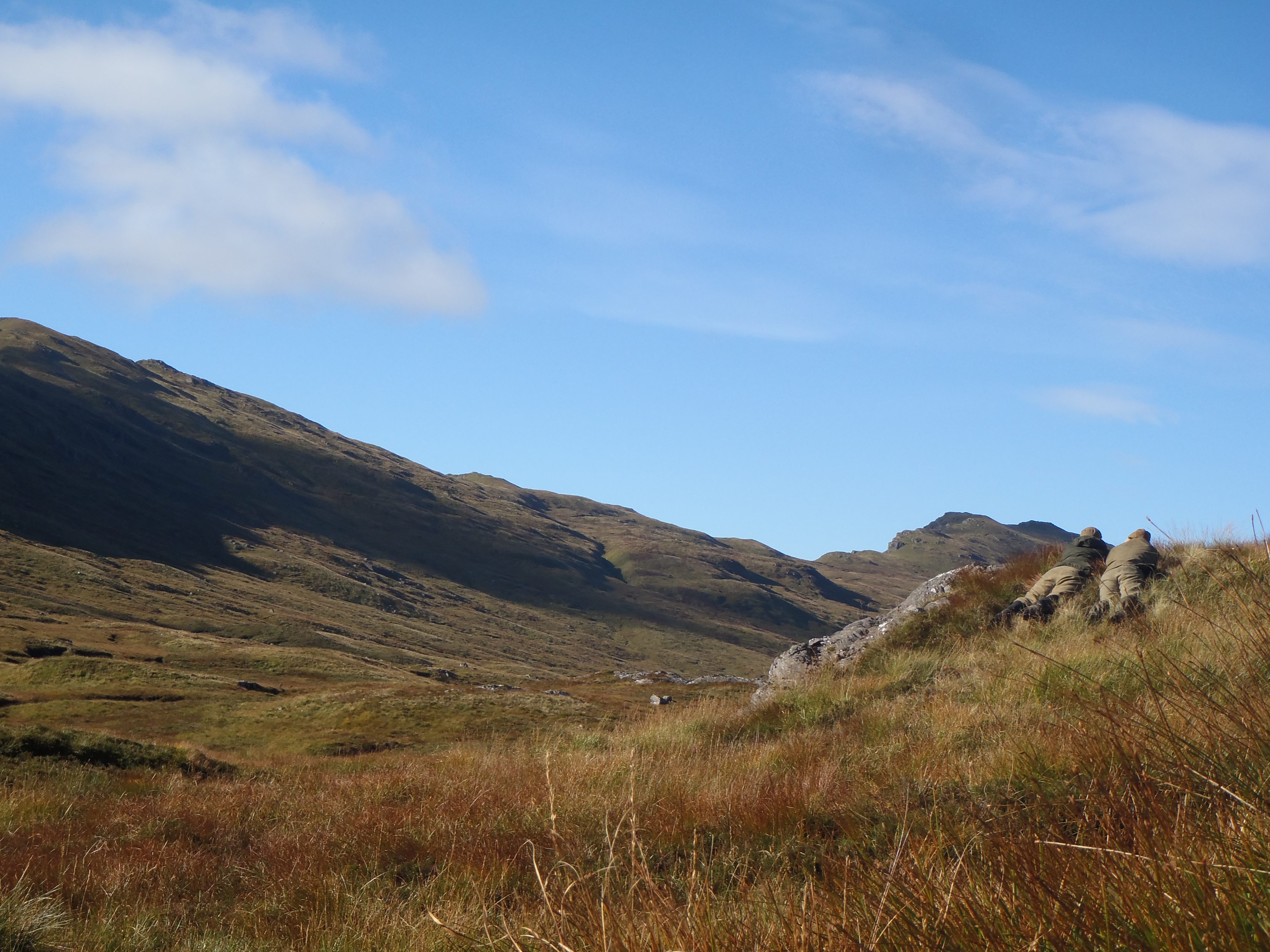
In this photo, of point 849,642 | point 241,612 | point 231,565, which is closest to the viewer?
point 849,642

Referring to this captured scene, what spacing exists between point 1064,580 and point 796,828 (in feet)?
34.8

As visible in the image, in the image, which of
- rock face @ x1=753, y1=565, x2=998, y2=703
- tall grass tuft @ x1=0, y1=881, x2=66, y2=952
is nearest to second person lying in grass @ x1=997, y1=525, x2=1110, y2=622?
rock face @ x1=753, y1=565, x2=998, y2=703

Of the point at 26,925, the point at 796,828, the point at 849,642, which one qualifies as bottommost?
the point at 26,925

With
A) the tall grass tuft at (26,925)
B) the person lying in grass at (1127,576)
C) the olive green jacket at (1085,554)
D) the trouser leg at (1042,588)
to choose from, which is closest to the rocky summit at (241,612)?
the trouser leg at (1042,588)

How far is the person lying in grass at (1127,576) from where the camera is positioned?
12266mm

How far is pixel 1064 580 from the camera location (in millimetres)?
14617

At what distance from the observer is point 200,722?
3688cm

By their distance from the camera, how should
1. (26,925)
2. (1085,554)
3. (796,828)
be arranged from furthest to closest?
(1085,554), (796,828), (26,925)

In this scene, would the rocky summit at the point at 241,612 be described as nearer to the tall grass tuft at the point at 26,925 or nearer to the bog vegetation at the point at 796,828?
the bog vegetation at the point at 796,828

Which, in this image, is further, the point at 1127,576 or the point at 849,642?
the point at 849,642

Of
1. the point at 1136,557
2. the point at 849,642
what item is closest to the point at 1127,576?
the point at 1136,557

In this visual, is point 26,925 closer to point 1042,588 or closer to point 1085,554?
point 1042,588

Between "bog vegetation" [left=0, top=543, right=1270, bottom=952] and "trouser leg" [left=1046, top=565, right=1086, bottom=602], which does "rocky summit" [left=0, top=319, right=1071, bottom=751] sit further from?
"bog vegetation" [left=0, top=543, right=1270, bottom=952]

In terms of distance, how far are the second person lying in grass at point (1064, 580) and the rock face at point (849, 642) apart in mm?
1920
